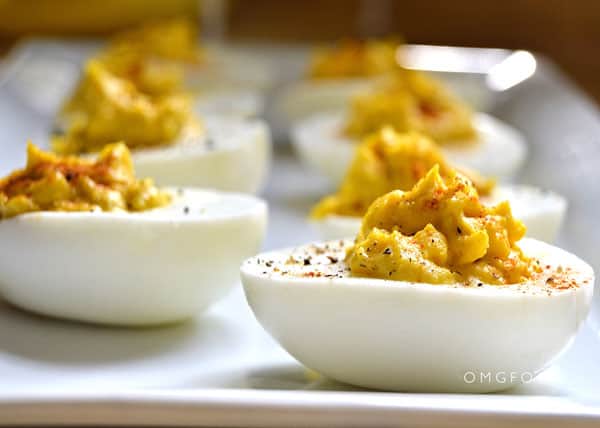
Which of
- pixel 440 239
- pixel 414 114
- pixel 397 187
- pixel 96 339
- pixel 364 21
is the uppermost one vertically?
pixel 364 21

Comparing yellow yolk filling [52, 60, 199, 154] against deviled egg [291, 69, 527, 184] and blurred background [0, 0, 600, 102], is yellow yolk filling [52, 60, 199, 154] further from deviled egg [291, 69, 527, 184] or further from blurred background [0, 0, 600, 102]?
blurred background [0, 0, 600, 102]

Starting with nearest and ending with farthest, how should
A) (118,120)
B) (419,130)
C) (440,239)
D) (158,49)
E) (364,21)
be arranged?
(440,239)
(118,120)
(419,130)
(158,49)
(364,21)

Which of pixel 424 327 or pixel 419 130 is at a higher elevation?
pixel 419 130

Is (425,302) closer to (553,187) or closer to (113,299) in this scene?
(113,299)

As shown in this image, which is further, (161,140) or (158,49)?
(158,49)

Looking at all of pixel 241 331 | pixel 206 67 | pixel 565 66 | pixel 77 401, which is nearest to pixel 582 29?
pixel 565 66

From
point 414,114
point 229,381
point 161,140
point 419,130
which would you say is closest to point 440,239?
point 229,381

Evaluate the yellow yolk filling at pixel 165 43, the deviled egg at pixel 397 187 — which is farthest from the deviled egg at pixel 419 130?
the yellow yolk filling at pixel 165 43

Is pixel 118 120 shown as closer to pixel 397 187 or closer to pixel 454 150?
pixel 397 187

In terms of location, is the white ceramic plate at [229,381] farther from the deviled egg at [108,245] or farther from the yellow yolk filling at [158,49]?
the yellow yolk filling at [158,49]

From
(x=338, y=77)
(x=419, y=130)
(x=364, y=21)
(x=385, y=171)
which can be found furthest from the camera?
(x=364, y=21)
